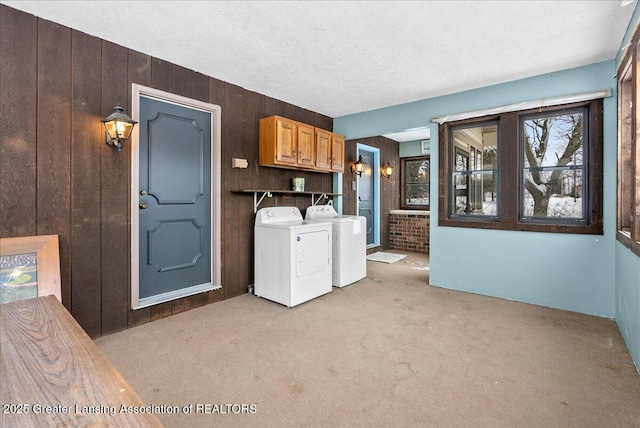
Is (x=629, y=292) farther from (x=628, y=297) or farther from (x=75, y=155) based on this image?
(x=75, y=155)

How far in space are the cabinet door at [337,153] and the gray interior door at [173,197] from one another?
71.8 inches

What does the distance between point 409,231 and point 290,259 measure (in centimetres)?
405

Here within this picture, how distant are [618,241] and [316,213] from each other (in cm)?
316

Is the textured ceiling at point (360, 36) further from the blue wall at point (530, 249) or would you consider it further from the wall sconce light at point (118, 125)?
the wall sconce light at point (118, 125)

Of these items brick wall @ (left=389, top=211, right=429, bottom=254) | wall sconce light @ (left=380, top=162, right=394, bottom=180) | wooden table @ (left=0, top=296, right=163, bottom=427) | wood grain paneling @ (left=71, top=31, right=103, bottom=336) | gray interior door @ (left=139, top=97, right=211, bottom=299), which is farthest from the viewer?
wall sconce light @ (left=380, top=162, right=394, bottom=180)

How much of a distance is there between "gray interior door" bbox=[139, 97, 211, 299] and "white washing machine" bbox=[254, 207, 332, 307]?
0.59m

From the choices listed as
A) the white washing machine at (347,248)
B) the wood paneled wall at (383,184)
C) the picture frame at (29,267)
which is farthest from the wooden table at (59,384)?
the wood paneled wall at (383,184)

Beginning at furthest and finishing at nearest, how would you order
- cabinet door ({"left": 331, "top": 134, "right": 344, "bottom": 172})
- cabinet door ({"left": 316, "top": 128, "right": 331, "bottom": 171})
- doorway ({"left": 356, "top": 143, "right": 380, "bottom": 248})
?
doorway ({"left": 356, "top": 143, "right": 380, "bottom": 248})
cabinet door ({"left": 331, "top": 134, "right": 344, "bottom": 172})
cabinet door ({"left": 316, "top": 128, "right": 331, "bottom": 171})

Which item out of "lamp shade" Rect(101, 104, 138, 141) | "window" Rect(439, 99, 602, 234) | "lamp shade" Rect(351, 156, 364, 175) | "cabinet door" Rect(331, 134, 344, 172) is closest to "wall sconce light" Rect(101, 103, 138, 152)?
"lamp shade" Rect(101, 104, 138, 141)

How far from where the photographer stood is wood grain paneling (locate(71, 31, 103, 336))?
241cm

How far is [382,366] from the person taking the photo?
2074mm

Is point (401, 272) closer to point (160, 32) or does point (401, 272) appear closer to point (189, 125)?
point (189, 125)

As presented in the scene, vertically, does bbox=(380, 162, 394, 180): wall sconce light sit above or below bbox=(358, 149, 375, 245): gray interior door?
above

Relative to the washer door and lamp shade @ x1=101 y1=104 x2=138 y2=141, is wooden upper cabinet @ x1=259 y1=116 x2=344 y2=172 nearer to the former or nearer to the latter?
the washer door
